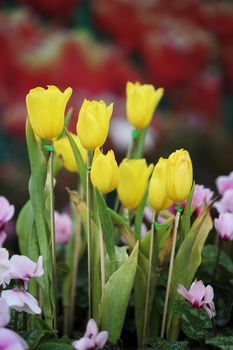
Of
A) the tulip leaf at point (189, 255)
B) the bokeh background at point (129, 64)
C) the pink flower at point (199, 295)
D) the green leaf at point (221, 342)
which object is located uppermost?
the bokeh background at point (129, 64)

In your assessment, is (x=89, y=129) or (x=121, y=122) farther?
(x=121, y=122)

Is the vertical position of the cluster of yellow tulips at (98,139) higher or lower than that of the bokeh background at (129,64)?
lower

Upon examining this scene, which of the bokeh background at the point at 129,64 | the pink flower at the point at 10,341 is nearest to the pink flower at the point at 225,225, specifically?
the pink flower at the point at 10,341

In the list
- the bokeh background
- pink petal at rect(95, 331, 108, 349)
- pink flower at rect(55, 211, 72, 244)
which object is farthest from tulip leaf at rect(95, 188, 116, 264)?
the bokeh background

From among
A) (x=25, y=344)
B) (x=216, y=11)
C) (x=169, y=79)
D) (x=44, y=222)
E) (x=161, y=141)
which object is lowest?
(x=25, y=344)

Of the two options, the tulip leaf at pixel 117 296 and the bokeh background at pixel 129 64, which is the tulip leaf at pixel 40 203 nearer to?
the tulip leaf at pixel 117 296

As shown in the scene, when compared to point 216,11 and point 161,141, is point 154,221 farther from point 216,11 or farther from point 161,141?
point 216,11

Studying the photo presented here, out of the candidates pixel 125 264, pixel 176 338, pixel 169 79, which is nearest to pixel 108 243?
pixel 125 264
